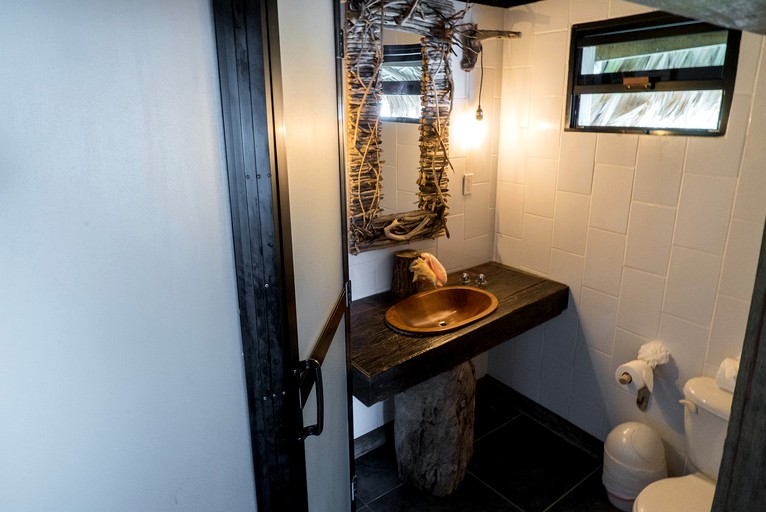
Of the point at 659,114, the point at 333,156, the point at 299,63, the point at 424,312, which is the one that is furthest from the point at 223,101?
the point at 659,114

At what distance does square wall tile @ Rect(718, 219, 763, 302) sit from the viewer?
1711 mm

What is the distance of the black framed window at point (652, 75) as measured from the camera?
1728 mm

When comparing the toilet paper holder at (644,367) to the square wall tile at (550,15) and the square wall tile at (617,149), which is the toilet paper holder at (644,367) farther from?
the square wall tile at (550,15)

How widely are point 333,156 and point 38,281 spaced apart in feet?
2.92

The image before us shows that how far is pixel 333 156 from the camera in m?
1.37

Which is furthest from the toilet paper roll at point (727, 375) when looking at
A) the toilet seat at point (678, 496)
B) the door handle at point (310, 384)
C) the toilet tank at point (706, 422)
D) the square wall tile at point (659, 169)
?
the door handle at point (310, 384)

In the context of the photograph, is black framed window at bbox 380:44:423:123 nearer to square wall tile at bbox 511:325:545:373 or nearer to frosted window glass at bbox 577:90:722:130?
frosted window glass at bbox 577:90:722:130

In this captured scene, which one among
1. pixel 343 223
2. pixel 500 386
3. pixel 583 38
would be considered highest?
pixel 583 38

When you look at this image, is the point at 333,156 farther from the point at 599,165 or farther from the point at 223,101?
the point at 599,165

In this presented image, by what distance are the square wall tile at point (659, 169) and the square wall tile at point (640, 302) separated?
333 mm

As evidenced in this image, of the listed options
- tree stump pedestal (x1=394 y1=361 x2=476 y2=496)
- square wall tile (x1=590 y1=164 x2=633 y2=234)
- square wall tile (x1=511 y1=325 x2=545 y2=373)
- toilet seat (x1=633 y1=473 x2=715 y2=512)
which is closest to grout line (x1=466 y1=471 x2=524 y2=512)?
tree stump pedestal (x1=394 y1=361 x2=476 y2=496)

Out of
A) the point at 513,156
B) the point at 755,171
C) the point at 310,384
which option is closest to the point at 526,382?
the point at 513,156

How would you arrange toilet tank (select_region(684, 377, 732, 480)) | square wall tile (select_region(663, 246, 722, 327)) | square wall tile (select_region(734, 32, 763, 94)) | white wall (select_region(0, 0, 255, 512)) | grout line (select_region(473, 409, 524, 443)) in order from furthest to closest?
grout line (select_region(473, 409, 524, 443)) < square wall tile (select_region(663, 246, 722, 327)) < toilet tank (select_region(684, 377, 732, 480)) < square wall tile (select_region(734, 32, 763, 94)) < white wall (select_region(0, 0, 255, 512))

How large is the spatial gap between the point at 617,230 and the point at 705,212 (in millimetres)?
351
